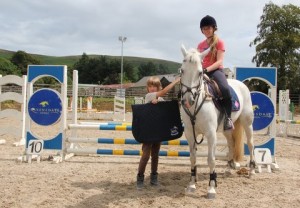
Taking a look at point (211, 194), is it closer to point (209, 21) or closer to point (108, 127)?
point (209, 21)

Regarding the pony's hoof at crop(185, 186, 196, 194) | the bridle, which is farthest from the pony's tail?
the pony's hoof at crop(185, 186, 196, 194)

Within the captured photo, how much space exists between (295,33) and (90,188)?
4096 cm

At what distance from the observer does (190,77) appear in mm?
4324

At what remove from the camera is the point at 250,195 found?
480cm

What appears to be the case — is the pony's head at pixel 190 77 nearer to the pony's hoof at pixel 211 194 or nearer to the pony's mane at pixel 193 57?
the pony's mane at pixel 193 57

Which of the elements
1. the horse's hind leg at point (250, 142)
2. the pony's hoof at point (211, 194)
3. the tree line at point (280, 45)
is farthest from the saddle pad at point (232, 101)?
the tree line at point (280, 45)

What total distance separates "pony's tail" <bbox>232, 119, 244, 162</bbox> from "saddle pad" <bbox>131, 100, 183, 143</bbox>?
4.36 feet

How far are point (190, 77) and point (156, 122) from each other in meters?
1.00

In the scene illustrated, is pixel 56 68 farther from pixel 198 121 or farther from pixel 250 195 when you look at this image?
pixel 250 195

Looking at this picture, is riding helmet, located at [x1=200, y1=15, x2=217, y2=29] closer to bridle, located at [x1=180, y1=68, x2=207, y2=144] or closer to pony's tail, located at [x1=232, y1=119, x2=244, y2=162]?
bridle, located at [x1=180, y1=68, x2=207, y2=144]

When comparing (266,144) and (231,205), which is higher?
(266,144)

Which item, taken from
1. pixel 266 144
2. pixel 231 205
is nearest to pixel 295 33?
pixel 266 144

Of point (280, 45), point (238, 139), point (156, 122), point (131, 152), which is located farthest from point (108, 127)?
point (280, 45)

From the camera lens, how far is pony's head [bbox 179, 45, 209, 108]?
427cm
